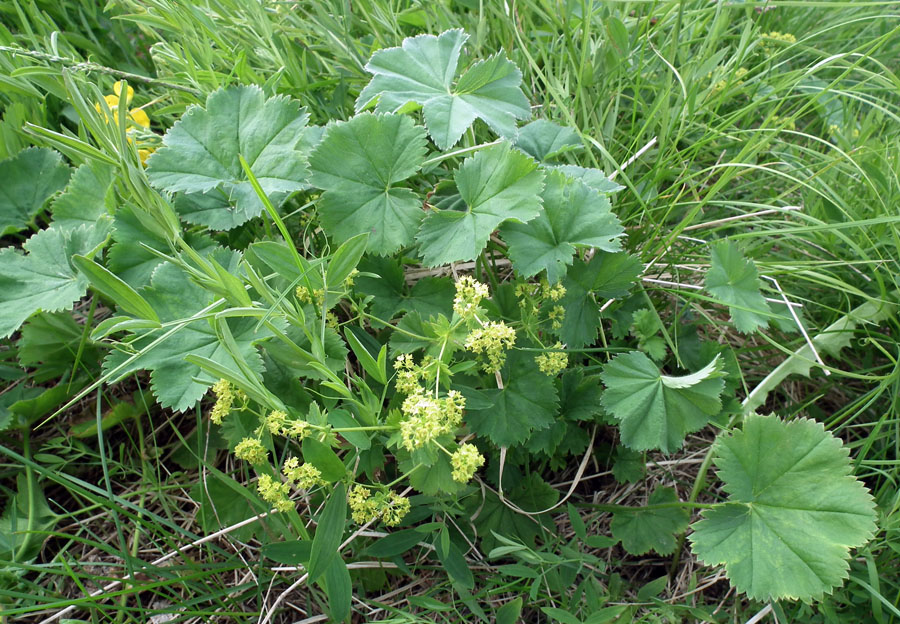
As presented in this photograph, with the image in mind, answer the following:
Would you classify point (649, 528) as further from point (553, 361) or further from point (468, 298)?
point (468, 298)

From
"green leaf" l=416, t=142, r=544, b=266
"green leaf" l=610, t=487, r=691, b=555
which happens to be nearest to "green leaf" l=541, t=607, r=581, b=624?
"green leaf" l=610, t=487, r=691, b=555

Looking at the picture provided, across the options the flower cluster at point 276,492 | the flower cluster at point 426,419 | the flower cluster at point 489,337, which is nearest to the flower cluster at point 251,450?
the flower cluster at point 276,492

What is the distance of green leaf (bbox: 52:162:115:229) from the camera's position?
166cm

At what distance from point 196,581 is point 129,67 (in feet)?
6.04

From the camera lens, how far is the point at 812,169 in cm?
193

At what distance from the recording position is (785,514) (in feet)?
4.24

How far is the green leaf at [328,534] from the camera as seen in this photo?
3.53 ft

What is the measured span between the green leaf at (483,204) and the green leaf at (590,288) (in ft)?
0.69

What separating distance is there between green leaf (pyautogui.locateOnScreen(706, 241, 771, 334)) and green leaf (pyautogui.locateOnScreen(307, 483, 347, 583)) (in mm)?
935

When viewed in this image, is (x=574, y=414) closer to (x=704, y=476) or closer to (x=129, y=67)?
(x=704, y=476)

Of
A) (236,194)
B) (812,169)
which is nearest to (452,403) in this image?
(236,194)

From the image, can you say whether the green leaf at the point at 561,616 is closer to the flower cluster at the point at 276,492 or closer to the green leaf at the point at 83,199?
the flower cluster at the point at 276,492

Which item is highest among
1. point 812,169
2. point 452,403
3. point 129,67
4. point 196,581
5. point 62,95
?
point 62,95

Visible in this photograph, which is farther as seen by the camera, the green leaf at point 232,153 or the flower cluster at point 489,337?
the green leaf at point 232,153
